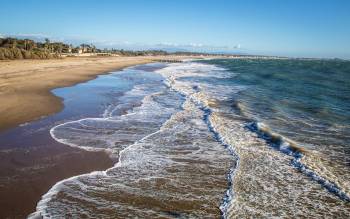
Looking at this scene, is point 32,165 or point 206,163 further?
point 206,163

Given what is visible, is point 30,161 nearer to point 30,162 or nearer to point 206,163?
point 30,162

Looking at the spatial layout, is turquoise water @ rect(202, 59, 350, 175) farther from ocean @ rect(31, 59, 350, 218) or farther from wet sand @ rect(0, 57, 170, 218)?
wet sand @ rect(0, 57, 170, 218)

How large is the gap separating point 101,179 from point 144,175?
107cm

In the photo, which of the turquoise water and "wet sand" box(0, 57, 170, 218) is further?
the turquoise water

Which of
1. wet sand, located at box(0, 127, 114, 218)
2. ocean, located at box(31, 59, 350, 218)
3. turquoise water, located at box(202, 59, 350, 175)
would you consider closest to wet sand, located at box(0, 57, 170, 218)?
wet sand, located at box(0, 127, 114, 218)

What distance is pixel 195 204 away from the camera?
7129 millimetres

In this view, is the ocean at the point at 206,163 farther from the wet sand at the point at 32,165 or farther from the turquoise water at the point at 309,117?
the wet sand at the point at 32,165

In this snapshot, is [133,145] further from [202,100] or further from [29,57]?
[29,57]

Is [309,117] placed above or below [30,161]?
above

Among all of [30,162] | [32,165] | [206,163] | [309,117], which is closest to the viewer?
[32,165]

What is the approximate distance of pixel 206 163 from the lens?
986 centimetres

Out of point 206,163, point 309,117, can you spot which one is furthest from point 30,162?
point 309,117

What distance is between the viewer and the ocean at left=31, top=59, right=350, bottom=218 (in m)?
7.05

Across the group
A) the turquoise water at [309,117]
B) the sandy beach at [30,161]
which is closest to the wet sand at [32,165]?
the sandy beach at [30,161]
